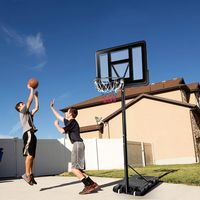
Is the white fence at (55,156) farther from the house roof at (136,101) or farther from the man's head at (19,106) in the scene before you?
the house roof at (136,101)

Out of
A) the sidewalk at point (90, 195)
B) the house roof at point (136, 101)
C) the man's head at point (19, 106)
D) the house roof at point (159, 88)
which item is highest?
the house roof at point (159, 88)

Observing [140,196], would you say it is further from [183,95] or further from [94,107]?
[94,107]

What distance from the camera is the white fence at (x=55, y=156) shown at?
16.4 meters

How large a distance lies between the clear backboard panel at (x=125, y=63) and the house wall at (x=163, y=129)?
2196 centimetres

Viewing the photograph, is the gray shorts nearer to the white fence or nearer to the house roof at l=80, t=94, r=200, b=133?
the white fence

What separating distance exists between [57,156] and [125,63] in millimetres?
10695

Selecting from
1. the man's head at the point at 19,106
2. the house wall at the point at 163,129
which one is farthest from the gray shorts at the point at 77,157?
the house wall at the point at 163,129

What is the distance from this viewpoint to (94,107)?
43.6m

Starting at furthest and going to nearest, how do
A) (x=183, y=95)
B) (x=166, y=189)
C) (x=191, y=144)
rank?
(x=183, y=95) → (x=191, y=144) → (x=166, y=189)

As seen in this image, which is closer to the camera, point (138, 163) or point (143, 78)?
point (143, 78)

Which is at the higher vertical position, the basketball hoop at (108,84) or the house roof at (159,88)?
the house roof at (159,88)

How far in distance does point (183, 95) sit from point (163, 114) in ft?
24.5

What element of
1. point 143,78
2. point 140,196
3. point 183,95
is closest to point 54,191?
point 140,196

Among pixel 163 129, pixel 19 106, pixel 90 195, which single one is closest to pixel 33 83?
pixel 19 106
